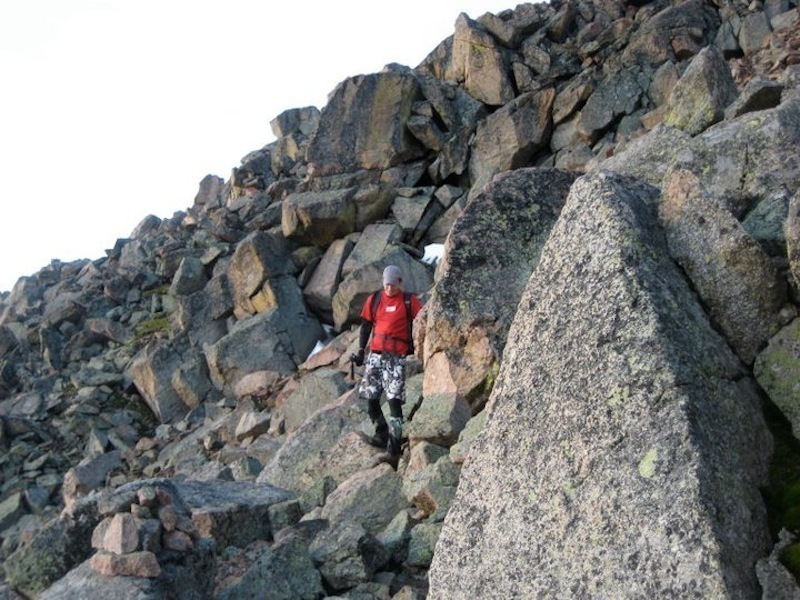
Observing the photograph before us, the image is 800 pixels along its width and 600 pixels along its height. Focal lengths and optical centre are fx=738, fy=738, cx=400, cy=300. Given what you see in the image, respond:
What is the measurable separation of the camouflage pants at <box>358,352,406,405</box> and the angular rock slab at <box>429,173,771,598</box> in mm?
6955

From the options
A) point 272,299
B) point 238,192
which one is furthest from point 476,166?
point 238,192

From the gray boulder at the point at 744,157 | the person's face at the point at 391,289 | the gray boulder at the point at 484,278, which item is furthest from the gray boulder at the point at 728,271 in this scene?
the person's face at the point at 391,289

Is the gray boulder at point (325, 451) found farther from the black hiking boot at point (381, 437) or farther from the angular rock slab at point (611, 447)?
the angular rock slab at point (611, 447)

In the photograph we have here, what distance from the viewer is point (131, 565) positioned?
10.1 metres

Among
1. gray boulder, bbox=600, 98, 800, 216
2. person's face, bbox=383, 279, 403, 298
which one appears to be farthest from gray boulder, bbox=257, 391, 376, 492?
gray boulder, bbox=600, 98, 800, 216

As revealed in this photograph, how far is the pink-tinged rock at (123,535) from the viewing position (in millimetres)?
10281

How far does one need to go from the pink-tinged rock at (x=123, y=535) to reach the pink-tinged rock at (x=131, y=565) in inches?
5.4

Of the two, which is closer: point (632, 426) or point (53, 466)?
point (632, 426)

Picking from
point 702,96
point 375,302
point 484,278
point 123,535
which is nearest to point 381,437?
point 375,302

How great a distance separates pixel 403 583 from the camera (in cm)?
1116

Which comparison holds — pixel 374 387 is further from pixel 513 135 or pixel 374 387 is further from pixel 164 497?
pixel 513 135

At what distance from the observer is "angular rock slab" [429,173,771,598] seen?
6.15m

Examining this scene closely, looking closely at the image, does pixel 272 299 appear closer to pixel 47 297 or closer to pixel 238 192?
pixel 238 192

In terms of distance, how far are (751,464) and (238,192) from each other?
5744 cm
